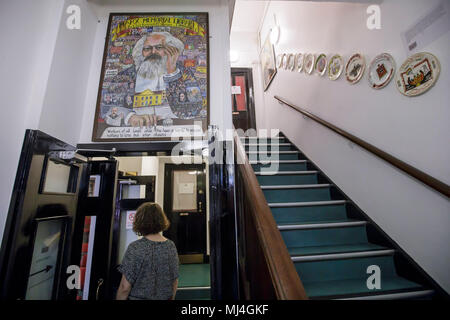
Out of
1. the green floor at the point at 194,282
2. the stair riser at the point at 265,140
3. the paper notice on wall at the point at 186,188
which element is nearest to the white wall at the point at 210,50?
the stair riser at the point at 265,140

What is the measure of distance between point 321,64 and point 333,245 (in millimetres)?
2186

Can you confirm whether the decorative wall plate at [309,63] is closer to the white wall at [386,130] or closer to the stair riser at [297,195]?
the white wall at [386,130]

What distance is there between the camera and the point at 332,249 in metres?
1.68

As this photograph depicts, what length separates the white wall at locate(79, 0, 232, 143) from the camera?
179cm

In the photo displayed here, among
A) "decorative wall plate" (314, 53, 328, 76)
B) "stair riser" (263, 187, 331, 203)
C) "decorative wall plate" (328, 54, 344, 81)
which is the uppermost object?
"decorative wall plate" (314, 53, 328, 76)

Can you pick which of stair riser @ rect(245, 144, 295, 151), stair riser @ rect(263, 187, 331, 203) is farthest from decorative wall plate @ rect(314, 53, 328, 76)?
stair riser @ rect(263, 187, 331, 203)

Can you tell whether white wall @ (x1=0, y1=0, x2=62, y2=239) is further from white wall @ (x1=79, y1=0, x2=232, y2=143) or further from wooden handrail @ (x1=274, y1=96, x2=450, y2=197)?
wooden handrail @ (x1=274, y1=96, x2=450, y2=197)

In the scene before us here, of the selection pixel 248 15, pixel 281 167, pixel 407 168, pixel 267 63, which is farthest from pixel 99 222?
pixel 248 15

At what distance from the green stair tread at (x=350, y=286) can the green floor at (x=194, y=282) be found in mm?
2302

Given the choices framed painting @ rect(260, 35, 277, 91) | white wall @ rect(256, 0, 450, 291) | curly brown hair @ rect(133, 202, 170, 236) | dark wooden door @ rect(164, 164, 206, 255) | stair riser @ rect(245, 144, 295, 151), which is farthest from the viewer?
dark wooden door @ rect(164, 164, 206, 255)

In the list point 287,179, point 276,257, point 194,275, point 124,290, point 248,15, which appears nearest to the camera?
point 276,257

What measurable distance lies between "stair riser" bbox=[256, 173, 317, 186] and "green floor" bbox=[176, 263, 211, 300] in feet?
6.76

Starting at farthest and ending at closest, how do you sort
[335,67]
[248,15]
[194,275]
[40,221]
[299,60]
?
[248,15] < [194,275] < [299,60] < [335,67] < [40,221]

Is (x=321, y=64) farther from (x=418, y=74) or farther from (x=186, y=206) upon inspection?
(x=186, y=206)
